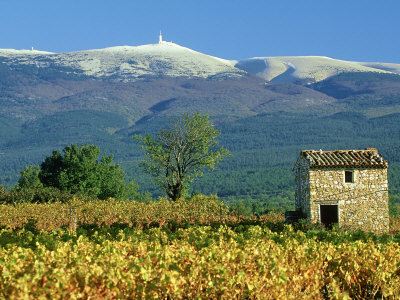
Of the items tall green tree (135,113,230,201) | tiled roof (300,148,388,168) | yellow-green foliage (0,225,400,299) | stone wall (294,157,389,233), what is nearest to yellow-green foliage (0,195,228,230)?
stone wall (294,157,389,233)

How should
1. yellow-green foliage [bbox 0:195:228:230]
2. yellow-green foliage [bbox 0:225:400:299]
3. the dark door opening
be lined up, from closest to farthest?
yellow-green foliage [bbox 0:225:400:299] < yellow-green foliage [bbox 0:195:228:230] < the dark door opening

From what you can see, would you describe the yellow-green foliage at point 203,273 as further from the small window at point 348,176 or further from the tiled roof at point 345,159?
the small window at point 348,176

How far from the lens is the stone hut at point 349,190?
101 ft

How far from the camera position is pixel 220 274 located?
37.5ft

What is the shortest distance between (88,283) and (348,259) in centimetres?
596

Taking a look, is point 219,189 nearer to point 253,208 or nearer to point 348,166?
point 253,208

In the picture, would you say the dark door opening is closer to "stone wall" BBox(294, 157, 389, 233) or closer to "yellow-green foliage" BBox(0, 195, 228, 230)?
"stone wall" BBox(294, 157, 389, 233)

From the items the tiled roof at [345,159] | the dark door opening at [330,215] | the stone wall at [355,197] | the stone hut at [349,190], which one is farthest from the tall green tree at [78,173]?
the stone wall at [355,197]

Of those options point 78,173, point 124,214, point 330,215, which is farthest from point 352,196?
point 78,173

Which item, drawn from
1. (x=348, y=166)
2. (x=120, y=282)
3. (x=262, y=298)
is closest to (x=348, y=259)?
(x=262, y=298)

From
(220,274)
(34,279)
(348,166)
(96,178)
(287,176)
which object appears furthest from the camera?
(287,176)

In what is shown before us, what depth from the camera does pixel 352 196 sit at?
31141 mm

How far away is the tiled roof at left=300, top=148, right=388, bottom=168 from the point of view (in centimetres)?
3100

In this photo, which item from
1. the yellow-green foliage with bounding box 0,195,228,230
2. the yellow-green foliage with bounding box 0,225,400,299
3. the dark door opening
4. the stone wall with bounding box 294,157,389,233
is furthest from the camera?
the dark door opening
